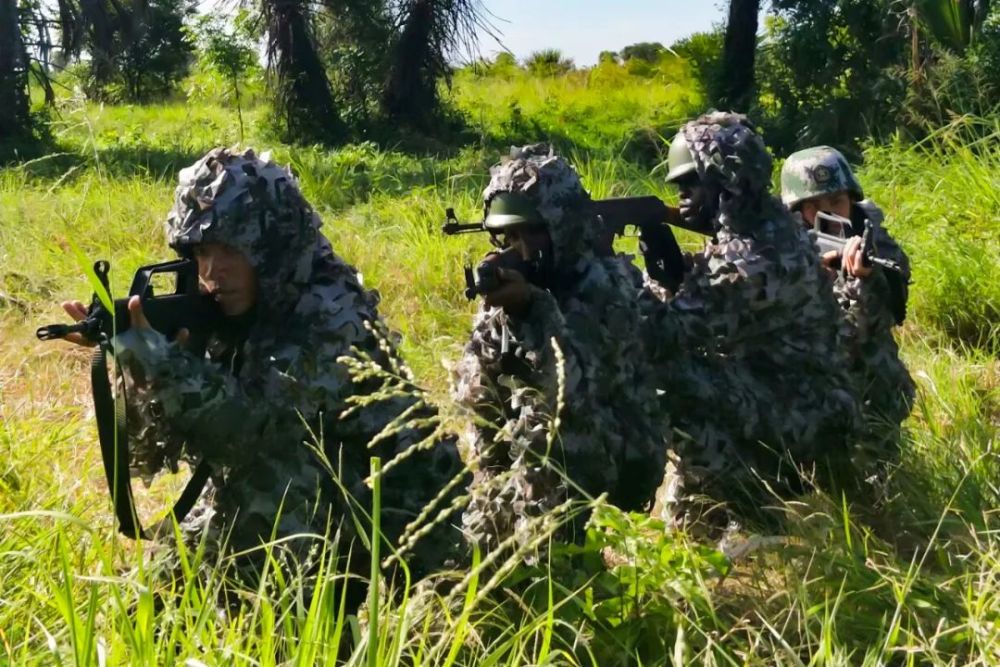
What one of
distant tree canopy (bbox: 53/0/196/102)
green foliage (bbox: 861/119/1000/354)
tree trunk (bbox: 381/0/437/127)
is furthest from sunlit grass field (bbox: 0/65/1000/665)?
distant tree canopy (bbox: 53/0/196/102)

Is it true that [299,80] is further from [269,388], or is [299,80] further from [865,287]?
[269,388]

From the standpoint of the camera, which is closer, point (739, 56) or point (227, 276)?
point (227, 276)

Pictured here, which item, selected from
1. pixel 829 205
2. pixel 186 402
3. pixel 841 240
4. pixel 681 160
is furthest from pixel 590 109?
pixel 186 402

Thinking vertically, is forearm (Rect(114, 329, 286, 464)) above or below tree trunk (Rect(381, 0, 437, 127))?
below

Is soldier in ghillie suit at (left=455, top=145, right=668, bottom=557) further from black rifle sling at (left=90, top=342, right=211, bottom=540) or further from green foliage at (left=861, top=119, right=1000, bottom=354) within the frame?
green foliage at (left=861, top=119, right=1000, bottom=354)

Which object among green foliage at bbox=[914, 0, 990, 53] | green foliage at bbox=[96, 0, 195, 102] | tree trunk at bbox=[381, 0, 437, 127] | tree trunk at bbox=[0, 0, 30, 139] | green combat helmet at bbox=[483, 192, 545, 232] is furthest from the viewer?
green foliage at bbox=[96, 0, 195, 102]

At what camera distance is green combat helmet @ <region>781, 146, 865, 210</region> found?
4.38m

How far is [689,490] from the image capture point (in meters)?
4.06

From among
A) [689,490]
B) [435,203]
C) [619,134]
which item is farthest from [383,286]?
[619,134]

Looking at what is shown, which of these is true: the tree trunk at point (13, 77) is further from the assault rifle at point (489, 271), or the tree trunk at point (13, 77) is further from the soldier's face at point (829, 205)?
the assault rifle at point (489, 271)

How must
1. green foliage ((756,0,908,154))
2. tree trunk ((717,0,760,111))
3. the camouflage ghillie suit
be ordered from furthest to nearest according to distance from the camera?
tree trunk ((717,0,760,111)), green foliage ((756,0,908,154)), the camouflage ghillie suit

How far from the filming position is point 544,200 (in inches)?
127

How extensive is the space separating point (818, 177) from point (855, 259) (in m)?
0.43

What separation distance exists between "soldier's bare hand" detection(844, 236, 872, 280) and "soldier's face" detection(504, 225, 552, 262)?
1336 mm
